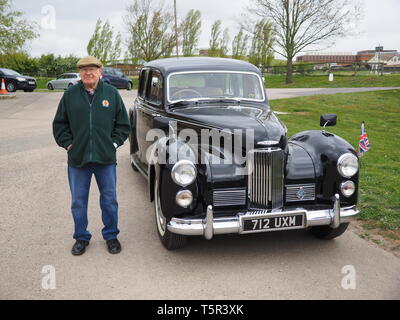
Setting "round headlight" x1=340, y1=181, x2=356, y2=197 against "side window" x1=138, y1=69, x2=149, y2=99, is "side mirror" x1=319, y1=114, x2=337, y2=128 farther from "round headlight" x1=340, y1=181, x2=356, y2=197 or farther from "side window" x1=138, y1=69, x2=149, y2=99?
"side window" x1=138, y1=69, x2=149, y2=99

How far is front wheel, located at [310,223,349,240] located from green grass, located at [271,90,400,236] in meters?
0.65

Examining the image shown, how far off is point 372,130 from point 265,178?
9.80 metres

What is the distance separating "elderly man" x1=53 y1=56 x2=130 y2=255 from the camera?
168 inches

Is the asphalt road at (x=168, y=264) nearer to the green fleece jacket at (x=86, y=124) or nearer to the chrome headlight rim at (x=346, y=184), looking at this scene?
the chrome headlight rim at (x=346, y=184)

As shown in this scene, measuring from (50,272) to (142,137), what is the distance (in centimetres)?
292

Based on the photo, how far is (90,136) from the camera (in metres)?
4.30

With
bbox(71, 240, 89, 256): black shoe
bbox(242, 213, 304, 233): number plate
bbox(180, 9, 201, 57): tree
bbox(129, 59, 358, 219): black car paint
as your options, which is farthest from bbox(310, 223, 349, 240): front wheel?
bbox(180, 9, 201, 57): tree

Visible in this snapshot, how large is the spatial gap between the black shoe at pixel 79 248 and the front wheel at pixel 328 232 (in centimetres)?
258

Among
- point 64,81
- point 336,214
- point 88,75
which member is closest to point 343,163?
point 336,214

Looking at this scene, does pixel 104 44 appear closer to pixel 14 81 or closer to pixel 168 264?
pixel 14 81

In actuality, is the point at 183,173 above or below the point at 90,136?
below

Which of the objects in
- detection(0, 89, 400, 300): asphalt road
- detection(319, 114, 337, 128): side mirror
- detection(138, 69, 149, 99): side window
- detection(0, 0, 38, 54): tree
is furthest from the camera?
detection(0, 0, 38, 54): tree
